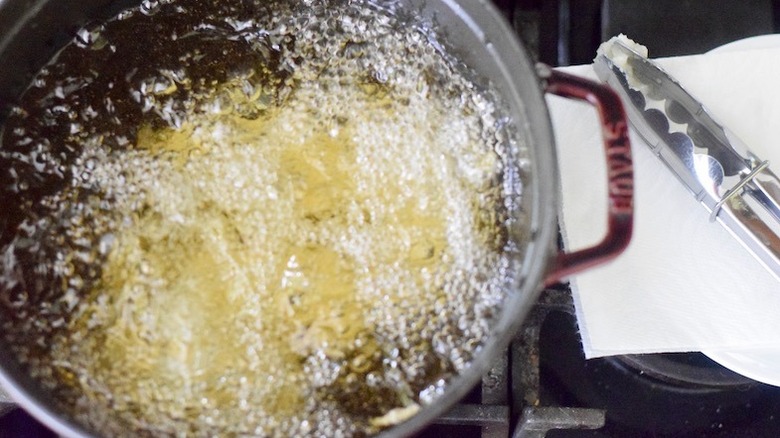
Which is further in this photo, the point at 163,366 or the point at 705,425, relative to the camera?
the point at 705,425

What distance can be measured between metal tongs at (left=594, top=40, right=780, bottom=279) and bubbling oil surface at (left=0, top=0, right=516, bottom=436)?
13 cm

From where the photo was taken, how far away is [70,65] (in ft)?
1.87

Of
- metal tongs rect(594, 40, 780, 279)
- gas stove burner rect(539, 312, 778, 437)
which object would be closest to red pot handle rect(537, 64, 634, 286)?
metal tongs rect(594, 40, 780, 279)

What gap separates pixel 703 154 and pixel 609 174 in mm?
137

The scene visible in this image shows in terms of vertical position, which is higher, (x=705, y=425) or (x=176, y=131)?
(x=176, y=131)

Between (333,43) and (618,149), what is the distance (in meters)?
0.23

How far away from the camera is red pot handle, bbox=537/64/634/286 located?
48 centimetres

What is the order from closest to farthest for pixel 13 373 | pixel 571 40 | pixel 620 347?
pixel 13 373
pixel 620 347
pixel 571 40

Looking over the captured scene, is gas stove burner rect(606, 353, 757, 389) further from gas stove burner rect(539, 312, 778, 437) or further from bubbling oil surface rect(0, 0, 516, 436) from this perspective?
bubbling oil surface rect(0, 0, 516, 436)

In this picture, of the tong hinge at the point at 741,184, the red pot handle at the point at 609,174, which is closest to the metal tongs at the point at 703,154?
the tong hinge at the point at 741,184

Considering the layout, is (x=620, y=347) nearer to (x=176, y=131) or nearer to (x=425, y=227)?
(x=425, y=227)

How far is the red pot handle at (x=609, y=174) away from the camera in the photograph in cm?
48

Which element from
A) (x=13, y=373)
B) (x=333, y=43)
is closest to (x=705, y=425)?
(x=333, y=43)

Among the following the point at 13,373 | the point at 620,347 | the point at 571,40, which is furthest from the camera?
the point at 571,40
